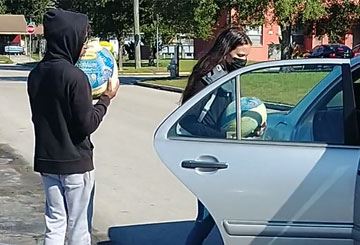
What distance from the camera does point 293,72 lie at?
457 cm

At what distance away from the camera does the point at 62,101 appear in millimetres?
4262

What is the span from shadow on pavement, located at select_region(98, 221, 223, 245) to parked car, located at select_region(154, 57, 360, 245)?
1.87 m

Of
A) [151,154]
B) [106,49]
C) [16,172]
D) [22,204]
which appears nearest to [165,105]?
[151,154]

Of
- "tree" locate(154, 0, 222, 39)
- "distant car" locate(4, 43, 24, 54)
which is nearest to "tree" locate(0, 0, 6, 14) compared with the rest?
"distant car" locate(4, 43, 24, 54)

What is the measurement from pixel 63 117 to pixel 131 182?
490 cm

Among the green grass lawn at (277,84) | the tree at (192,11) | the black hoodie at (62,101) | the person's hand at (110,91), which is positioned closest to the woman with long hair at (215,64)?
the green grass lawn at (277,84)

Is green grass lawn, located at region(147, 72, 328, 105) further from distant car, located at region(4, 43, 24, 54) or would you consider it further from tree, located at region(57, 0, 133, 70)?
distant car, located at region(4, 43, 24, 54)

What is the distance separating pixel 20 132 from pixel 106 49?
32.2 ft

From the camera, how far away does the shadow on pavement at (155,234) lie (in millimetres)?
6352

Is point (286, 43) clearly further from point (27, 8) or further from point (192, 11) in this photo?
point (27, 8)

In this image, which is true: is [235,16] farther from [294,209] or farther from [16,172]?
[294,209]

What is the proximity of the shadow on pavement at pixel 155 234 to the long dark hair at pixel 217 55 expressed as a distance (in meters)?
1.60

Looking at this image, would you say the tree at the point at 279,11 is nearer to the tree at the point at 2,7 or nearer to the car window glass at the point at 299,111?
the car window glass at the point at 299,111

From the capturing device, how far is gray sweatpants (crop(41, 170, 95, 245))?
174 inches
